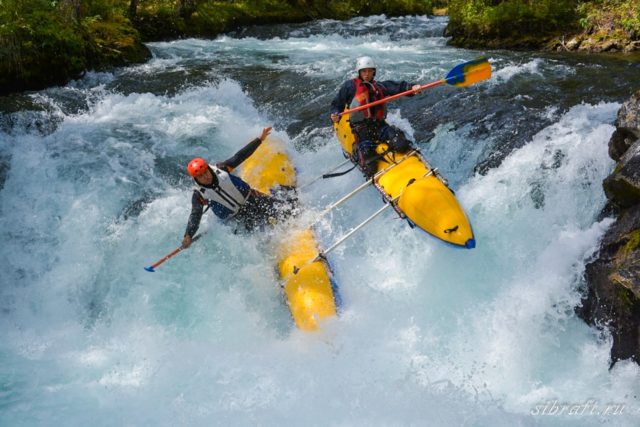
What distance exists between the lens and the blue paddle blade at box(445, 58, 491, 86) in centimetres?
581

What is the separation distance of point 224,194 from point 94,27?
8.83m

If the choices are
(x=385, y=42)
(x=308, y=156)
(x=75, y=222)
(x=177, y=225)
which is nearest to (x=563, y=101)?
(x=308, y=156)

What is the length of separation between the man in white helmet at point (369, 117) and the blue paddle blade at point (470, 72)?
47cm

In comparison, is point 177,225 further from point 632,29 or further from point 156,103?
point 632,29

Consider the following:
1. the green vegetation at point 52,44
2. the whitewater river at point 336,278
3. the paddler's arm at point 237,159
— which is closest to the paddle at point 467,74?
the whitewater river at point 336,278

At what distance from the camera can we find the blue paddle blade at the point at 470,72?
5.81 metres

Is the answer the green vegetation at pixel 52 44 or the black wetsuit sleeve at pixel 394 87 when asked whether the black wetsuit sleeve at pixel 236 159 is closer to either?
the black wetsuit sleeve at pixel 394 87

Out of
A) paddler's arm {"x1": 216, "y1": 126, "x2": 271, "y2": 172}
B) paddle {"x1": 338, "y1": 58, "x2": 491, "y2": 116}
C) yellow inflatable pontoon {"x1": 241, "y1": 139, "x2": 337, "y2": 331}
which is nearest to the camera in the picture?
yellow inflatable pontoon {"x1": 241, "y1": 139, "x2": 337, "y2": 331}

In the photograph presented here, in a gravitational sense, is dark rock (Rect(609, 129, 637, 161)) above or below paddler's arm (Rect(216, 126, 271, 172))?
above

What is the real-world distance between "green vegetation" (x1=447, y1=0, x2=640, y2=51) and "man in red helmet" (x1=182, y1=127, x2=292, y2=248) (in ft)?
27.4

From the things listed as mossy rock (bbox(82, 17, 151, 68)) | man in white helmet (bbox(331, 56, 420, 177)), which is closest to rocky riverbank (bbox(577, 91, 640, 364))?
man in white helmet (bbox(331, 56, 420, 177))

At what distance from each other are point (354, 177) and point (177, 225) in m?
2.28

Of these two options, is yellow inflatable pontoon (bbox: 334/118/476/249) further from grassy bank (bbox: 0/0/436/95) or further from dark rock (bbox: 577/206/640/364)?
grassy bank (bbox: 0/0/436/95)

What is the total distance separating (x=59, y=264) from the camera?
5.69 meters
